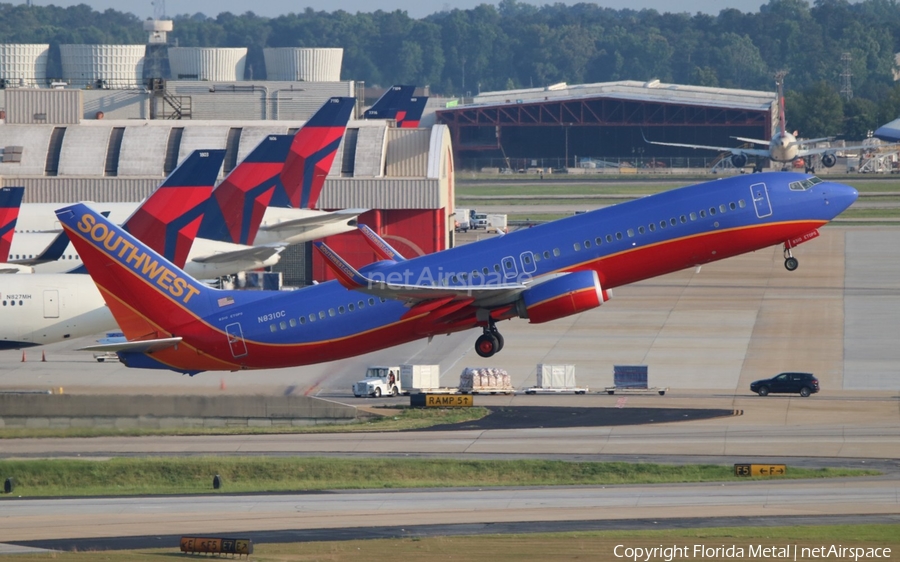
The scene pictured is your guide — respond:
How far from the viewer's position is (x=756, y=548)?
45625 mm

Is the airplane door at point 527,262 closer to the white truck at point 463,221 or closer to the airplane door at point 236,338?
the airplane door at point 236,338

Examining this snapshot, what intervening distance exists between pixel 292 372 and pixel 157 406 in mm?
13171

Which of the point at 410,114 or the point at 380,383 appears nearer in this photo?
the point at 380,383

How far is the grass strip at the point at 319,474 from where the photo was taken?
59281 mm

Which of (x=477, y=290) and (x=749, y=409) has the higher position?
(x=477, y=290)

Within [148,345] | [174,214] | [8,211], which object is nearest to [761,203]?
[148,345]

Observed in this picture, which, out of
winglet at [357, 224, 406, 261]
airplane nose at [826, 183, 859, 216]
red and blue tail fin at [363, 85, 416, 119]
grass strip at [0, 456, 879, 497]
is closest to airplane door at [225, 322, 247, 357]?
grass strip at [0, 456, 879, 497]

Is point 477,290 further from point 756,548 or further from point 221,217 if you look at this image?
point 221,217

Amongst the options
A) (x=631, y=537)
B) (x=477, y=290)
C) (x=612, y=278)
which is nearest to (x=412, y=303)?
(x=477, y=290)

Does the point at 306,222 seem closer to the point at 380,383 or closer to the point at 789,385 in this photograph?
the point at 380,383

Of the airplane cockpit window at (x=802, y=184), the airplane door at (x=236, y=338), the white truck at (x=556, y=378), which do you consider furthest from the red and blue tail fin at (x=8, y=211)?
the airplane cockpit window at (x=802, y=184)

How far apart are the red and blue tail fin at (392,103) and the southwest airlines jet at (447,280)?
326ft

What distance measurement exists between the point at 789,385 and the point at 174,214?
37.9 meters

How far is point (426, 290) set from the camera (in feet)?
180
